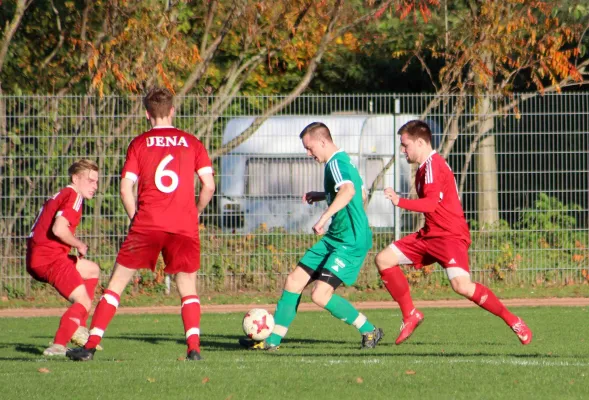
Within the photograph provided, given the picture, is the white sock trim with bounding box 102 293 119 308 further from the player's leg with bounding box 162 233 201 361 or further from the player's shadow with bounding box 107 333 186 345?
the player's shadow with bounding box 107 333 186 345

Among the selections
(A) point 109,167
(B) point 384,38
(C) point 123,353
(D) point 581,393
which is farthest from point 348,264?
(B) point 384,38

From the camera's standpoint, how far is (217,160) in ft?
50.3

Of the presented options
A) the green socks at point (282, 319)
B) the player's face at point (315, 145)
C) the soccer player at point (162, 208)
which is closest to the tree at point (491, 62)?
the player's face at point (315, 145)

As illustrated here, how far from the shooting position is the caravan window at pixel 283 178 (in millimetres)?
14281

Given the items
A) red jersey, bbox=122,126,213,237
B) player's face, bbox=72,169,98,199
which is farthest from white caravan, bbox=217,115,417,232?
red jersey, bbox=122,126,213,237

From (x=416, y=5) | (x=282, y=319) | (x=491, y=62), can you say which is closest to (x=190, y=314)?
(x=282, y=319)

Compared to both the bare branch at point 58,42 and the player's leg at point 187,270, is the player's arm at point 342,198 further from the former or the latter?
the bare branch at point 58,42

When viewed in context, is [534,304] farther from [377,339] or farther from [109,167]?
[109,167]

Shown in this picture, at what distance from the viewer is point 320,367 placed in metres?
7.07

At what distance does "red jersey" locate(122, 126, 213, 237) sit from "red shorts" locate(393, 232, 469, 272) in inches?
87.0

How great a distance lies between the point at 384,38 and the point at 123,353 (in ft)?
47.4

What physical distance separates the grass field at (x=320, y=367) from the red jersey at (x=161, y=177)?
1.03 metres

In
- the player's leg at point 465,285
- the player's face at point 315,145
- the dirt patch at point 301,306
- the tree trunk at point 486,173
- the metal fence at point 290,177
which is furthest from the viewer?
the tree trunk at point 486,173

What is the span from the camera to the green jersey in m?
8.56
